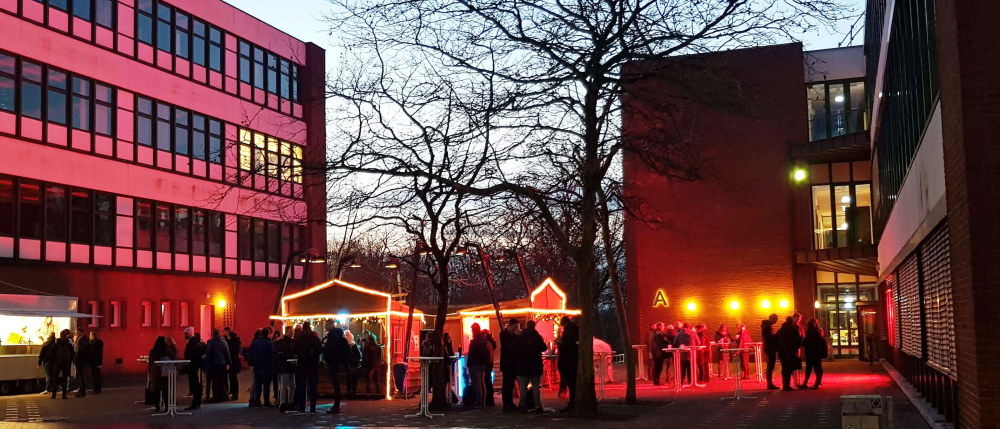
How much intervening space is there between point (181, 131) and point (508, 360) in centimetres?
2776

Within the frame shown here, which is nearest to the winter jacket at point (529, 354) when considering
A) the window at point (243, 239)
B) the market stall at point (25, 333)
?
the market stall at point (25, 333)

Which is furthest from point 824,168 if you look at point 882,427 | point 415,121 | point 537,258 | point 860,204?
point 882,427

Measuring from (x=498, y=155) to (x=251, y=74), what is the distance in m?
30.2

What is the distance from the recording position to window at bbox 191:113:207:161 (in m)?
44.8

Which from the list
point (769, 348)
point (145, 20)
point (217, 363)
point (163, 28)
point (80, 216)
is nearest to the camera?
point (217, 363)

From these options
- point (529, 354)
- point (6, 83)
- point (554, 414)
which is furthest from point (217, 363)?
point (6, 83)

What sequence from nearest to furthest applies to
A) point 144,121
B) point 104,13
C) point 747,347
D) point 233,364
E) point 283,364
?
point 283,364
point 233,364
point 747,347
point 104,13
point 144,121

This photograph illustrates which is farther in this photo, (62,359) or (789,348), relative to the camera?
(62,359)

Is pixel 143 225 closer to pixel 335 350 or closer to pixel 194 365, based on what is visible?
pixel 194 365

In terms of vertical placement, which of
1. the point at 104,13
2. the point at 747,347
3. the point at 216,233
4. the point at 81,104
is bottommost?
the point at 747,347

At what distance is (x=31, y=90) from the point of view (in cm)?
3606

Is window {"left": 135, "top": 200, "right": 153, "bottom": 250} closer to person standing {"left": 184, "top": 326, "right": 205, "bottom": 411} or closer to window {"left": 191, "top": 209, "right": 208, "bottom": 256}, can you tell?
window {"left": 191, "top": 209, "right": 208, "bottom": 256}

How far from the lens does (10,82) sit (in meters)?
35.1

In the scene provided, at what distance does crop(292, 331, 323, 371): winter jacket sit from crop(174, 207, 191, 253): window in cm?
2435
